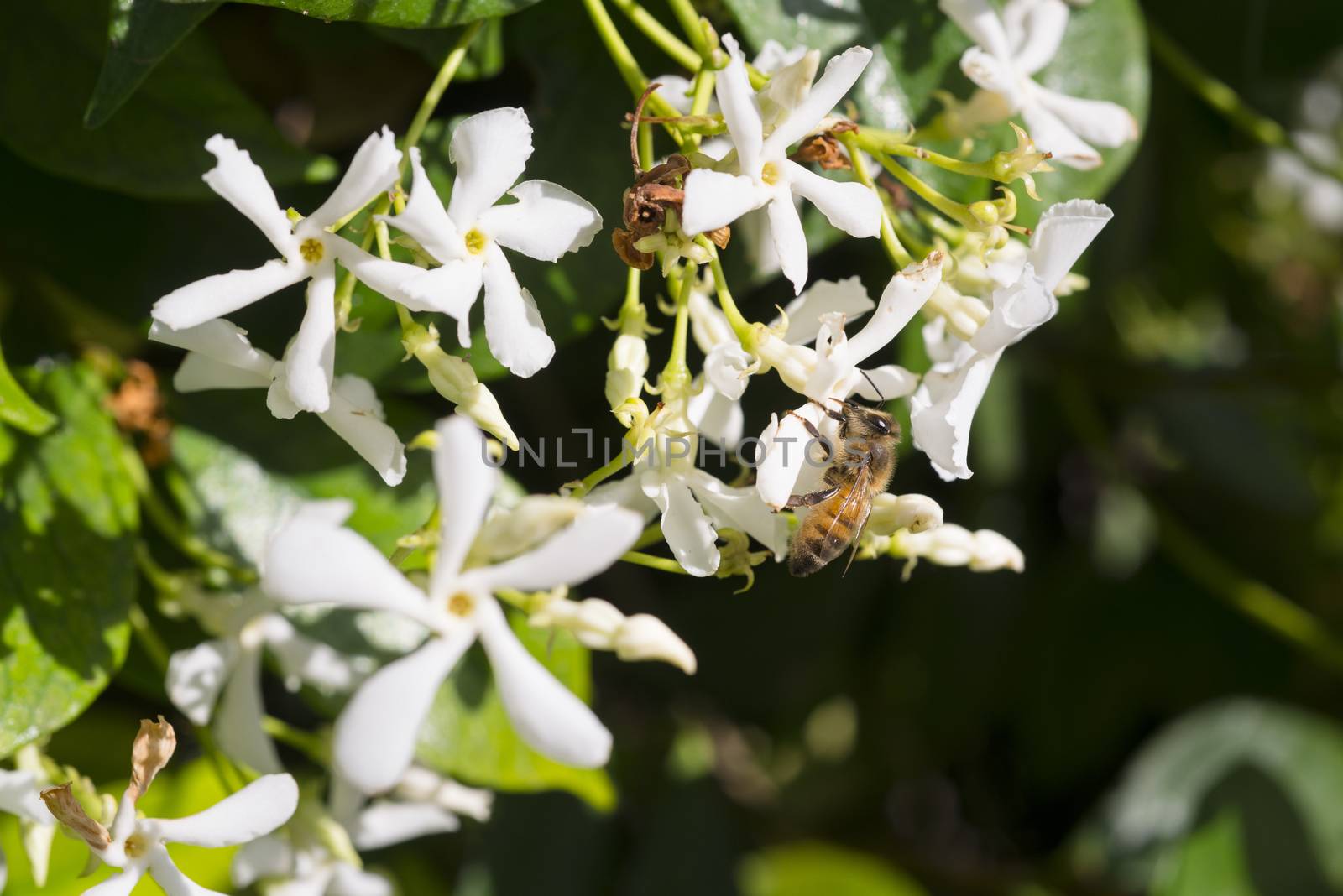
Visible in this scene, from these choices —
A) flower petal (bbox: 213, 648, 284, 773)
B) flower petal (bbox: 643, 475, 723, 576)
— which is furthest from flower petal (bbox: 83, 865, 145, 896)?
flower petal (bbox: 643, 475, 723, 576)

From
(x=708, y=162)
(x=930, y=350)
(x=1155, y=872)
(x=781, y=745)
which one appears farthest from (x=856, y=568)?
(x=708, y=162)

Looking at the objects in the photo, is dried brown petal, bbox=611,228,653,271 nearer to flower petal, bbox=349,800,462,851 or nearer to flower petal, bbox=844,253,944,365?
flower petal, bbox=844,253,944,365

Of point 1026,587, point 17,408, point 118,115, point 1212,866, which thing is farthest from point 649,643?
point 1026,587

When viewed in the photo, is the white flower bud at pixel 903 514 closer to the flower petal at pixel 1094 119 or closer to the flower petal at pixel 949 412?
the flower petal at pixel 949 412

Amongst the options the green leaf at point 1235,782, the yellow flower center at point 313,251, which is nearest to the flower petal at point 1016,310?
the yellow flower center at point 313,251

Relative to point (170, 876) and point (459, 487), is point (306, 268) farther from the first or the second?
point (170, 876)

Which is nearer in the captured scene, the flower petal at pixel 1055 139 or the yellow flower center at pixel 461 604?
the yellow flower center at pixel 461 604
